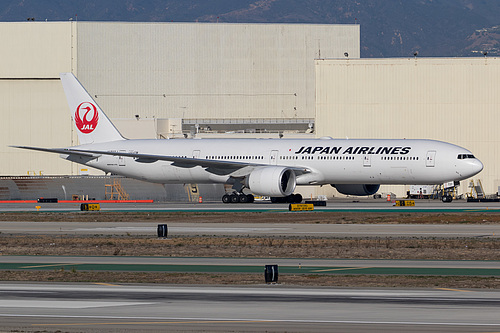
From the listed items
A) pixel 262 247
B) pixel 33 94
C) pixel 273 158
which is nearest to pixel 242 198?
pixel 273 158

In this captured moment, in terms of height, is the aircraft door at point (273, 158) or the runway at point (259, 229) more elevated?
the aircraft door at point (273, 158)

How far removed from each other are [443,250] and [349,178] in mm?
28443

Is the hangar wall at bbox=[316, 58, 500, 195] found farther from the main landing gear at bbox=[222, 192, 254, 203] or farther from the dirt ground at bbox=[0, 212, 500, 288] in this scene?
the dirt ground at bbox=[0, 212, 500, 288]

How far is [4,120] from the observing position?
99375 mm

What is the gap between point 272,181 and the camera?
55.8 meters

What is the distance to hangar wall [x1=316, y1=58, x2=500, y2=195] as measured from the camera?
80375 millimetres

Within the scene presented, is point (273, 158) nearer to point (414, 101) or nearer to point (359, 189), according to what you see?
point (359, 189)

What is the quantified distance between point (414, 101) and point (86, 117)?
31272 mm

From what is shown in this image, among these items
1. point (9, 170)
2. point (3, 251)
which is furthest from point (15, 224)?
point (9, 170)

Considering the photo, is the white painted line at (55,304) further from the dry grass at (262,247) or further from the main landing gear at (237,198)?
the main landing gear at (237,198)

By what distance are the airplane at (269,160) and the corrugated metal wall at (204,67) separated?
1408 inches

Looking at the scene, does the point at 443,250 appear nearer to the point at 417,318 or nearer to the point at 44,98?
the point at 417,318

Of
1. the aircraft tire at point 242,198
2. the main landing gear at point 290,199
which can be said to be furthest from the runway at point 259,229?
the main landing gear at point 290,199

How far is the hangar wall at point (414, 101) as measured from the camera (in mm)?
80375
